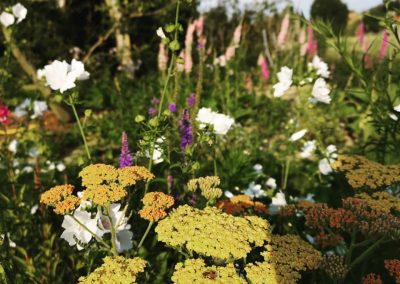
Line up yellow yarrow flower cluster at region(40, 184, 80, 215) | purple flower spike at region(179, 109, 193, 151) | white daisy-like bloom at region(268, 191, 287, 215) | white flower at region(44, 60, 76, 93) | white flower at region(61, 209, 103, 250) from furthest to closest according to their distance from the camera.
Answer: white daisy-like bloom at region(268, 191, 287, 215)
purple flower spike at region(179, 109, 193, 151)
white flower at region(44, 60, 76, 93)
white flower at region(61, 209, 103, 250)
yellow yarrow flower cluster at region(40, 184, 80, 215)

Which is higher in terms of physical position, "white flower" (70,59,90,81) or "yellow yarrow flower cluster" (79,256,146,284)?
"white flower" (70,59,90,81)

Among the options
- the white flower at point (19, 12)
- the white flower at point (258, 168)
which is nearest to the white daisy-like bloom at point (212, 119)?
the white flower at point (258, 168)

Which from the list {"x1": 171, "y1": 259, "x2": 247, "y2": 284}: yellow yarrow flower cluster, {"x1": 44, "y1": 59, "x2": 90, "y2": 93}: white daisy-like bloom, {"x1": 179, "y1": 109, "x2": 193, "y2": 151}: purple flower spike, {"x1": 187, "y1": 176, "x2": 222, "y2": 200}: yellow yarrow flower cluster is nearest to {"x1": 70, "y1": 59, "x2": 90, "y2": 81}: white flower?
{"x1": 44, "y1": 59, "x2": 90, "y2": 93}: white daisy-like bloom

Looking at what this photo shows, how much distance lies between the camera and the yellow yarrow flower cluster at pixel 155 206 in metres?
1.51

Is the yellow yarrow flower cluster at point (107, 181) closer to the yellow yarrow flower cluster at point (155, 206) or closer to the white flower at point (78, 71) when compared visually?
the yellow yarrow flower cluster at point (155, 206)

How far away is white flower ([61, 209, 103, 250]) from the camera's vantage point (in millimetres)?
1763

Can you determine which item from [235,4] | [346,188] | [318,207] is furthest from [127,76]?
[318,207]

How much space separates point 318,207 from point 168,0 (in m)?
6.45

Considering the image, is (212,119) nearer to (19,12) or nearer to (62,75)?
(62,75)

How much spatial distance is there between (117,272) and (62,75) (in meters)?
0.99

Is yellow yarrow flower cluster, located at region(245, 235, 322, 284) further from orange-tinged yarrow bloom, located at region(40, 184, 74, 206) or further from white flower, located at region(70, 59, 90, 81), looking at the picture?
white flower, located at region(70, 59, 90, 81)

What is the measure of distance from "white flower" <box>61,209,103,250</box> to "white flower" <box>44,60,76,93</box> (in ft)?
1.72

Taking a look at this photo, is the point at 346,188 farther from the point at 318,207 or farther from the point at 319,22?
the point at 318,207

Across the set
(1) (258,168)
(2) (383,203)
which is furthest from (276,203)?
(1) (258,168)
